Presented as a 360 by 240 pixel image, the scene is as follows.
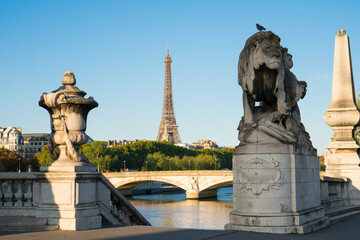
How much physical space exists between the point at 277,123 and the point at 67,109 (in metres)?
4.06

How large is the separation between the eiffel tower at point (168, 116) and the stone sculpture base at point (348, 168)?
157m

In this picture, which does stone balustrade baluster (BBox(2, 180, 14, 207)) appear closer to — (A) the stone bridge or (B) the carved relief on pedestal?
(B) the carved relief on pedestal

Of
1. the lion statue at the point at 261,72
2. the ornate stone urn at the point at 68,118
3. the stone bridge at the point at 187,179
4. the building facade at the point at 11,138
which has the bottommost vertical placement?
the stone bridge at the point at 187,179

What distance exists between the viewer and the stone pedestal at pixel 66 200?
30.2ft

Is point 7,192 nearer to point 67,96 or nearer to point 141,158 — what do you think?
point 67,96

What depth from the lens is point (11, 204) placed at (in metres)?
9.70

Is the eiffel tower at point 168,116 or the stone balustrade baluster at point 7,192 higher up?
the eiffel tower at point 168,116

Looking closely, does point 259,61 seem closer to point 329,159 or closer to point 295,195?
point 295,195

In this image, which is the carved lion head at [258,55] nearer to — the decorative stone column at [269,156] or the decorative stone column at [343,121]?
the decorative stone column at [269,156]

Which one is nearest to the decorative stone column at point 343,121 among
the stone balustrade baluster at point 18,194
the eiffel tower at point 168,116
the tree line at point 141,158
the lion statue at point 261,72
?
the lion statue at point 261,72

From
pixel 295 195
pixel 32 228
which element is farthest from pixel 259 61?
pixel 32 228

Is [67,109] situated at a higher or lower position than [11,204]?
higher

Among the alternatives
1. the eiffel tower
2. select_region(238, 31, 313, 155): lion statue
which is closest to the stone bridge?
select_region(238, 31, 313, 155): lion statue

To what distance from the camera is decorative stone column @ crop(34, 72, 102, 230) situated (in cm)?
925
